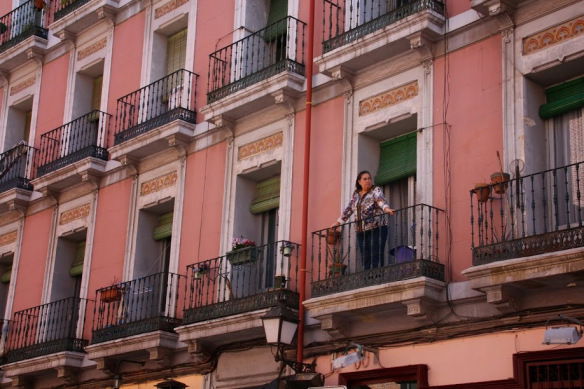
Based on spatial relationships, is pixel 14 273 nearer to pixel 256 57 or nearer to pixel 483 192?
pixel 256 57

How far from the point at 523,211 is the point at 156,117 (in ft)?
24.2

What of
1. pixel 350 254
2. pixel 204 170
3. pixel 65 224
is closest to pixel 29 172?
pixel 65 224

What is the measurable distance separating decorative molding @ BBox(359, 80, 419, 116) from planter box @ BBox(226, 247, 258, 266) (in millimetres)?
2451

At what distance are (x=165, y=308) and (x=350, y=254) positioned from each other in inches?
159

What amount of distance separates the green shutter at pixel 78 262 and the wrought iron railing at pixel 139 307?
1840mm

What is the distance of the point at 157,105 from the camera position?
17656 mm

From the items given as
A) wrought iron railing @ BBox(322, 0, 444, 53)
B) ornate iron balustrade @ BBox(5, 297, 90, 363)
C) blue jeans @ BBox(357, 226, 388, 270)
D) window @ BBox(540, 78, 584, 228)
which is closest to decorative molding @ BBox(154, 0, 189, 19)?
wrought iron railing @ BBox(322, 0, 444, 53)

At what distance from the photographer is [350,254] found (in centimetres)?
1334

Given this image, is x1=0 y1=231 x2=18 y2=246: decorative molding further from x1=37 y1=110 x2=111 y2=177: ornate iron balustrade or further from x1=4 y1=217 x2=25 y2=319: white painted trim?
x1=37 y1=110 x2=111 y2=177: ornate iron balustrade

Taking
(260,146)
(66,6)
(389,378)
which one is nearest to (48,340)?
(260,146)

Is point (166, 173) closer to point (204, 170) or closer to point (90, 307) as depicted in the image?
point (204, 170)

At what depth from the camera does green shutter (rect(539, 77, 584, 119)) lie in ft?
38.9

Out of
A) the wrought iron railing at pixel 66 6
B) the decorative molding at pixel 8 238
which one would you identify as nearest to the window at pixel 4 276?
the decorative molding at pixel 8 238

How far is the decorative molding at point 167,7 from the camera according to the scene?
710 inches
